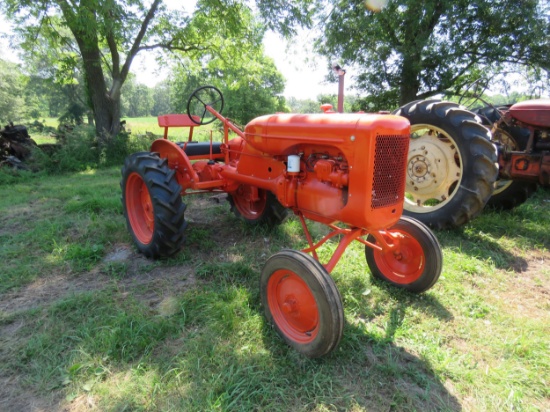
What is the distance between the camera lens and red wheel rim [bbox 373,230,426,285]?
262 centimetres

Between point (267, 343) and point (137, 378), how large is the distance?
0.77 meters

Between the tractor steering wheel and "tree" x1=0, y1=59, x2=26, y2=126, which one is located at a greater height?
"tree" x1=0, y1=59, x2=26, y2=126

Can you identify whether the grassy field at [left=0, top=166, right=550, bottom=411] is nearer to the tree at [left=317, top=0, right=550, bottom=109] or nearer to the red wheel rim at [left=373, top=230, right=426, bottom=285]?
the red wheel rim at [left=373, top=230, right=426, bottom=285]

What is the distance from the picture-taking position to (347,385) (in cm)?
185

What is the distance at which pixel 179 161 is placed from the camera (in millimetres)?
3545

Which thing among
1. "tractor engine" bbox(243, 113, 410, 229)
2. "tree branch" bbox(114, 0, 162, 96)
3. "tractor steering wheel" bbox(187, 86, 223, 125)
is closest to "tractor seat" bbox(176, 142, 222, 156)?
"tractor steering wheel" bbox(187, 86, 223, 125)

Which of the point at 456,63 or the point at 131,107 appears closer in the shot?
the point at 456,63

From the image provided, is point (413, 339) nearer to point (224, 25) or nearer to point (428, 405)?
point (428, 405)

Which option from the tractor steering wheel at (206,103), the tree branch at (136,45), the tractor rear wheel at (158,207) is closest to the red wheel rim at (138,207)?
the tractor rear wheel at (158,207)

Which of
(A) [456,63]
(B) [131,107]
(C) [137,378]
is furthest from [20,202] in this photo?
(B) [131,107]

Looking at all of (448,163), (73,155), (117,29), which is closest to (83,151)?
(73,155)

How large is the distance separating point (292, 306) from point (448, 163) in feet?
8.56

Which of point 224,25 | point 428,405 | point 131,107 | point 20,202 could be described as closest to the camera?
point 428,405

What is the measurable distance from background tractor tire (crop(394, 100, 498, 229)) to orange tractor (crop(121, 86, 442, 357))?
4.23ft
